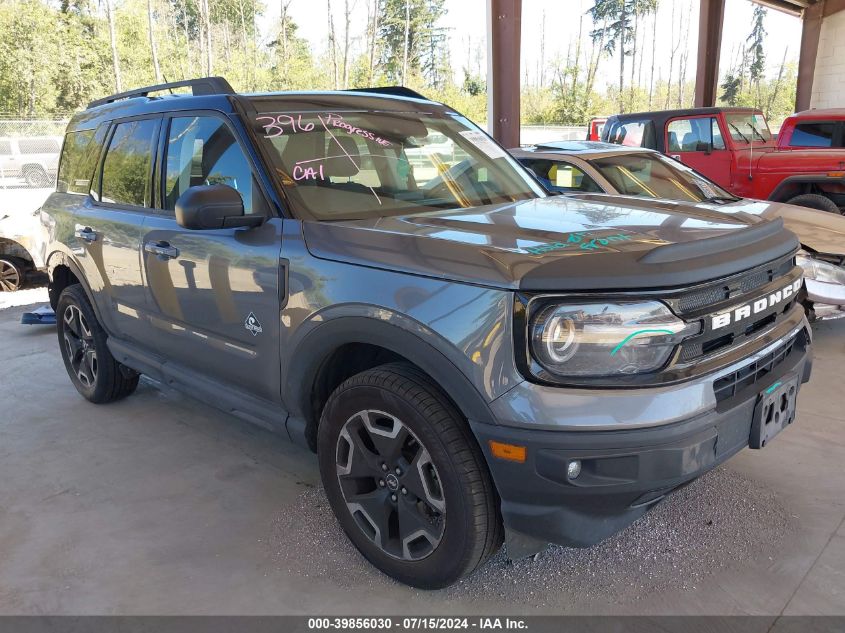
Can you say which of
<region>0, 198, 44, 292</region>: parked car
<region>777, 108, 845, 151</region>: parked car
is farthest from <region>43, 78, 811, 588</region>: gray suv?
<region>777, 108, 845, 151</region>: parked car

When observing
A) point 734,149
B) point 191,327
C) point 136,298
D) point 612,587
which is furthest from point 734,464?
point 734,149

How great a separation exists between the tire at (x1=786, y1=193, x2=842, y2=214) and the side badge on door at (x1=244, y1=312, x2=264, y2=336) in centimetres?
731

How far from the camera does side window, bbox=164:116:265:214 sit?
114 inches

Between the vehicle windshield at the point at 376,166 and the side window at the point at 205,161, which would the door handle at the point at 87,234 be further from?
the vehicle windshield at the point at 376,166

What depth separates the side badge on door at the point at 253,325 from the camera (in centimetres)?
280

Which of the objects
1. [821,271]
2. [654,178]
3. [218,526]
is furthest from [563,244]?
[654,178]

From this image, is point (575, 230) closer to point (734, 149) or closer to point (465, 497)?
point (465, 497)

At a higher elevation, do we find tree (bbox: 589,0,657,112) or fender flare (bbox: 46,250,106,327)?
tree (bbox: 589,0,657,112)

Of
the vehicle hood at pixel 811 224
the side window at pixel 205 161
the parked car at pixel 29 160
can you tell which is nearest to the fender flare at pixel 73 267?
the side window at pixel 205 161

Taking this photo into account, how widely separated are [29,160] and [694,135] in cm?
1864

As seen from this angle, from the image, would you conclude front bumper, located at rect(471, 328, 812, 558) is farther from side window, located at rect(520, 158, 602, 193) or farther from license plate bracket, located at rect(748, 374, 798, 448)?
side window, located at rect(520, 158, 602, 193)

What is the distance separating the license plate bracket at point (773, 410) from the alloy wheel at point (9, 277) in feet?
28.7

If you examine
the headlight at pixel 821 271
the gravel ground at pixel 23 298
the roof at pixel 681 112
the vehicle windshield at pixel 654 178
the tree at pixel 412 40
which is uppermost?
the tree at pixel 412 40

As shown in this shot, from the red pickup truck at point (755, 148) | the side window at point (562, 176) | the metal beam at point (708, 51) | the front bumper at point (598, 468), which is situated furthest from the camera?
the metal beam at point (708, 51)
